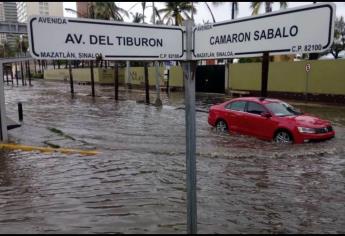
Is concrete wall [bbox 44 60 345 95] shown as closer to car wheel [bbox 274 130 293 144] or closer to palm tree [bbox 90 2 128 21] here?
palm tree [bbox 90 2 128 21]

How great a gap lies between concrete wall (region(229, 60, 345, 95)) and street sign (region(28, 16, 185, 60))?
2379 centimetres

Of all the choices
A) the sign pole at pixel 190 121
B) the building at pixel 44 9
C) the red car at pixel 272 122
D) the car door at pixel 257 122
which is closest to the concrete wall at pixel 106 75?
the red car at pixel 272 122

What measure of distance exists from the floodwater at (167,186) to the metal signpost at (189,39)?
2.57m

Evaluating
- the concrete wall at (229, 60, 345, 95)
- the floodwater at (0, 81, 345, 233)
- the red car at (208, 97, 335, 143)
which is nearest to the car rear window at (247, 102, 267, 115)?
the red car at (208, 97, 335, 143)

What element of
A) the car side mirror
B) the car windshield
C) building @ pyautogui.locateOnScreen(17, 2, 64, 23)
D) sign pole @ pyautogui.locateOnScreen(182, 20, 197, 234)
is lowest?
the car side mirror

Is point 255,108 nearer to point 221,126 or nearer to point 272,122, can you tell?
point 272,122

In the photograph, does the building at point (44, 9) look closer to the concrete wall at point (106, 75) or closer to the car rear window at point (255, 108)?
the car rear window at point (255, 108)

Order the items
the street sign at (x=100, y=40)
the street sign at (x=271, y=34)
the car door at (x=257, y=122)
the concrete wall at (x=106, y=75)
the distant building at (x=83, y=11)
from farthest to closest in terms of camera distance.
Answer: the concrete wall at (x=106, y=75)
the distant building at (x=83, y=11)
the car door at (x=257, y=122)
the street sign at (x=100, y=40)
the street sign at (x=271, y=34)

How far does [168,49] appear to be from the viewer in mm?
3340

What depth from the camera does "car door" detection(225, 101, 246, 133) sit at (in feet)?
47.1

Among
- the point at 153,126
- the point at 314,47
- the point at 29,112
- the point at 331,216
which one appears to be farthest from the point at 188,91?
the point at 29,112

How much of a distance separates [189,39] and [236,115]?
11.4 m

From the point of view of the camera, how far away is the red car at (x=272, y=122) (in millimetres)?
12414

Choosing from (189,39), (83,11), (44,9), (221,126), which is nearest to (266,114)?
(221,126)
